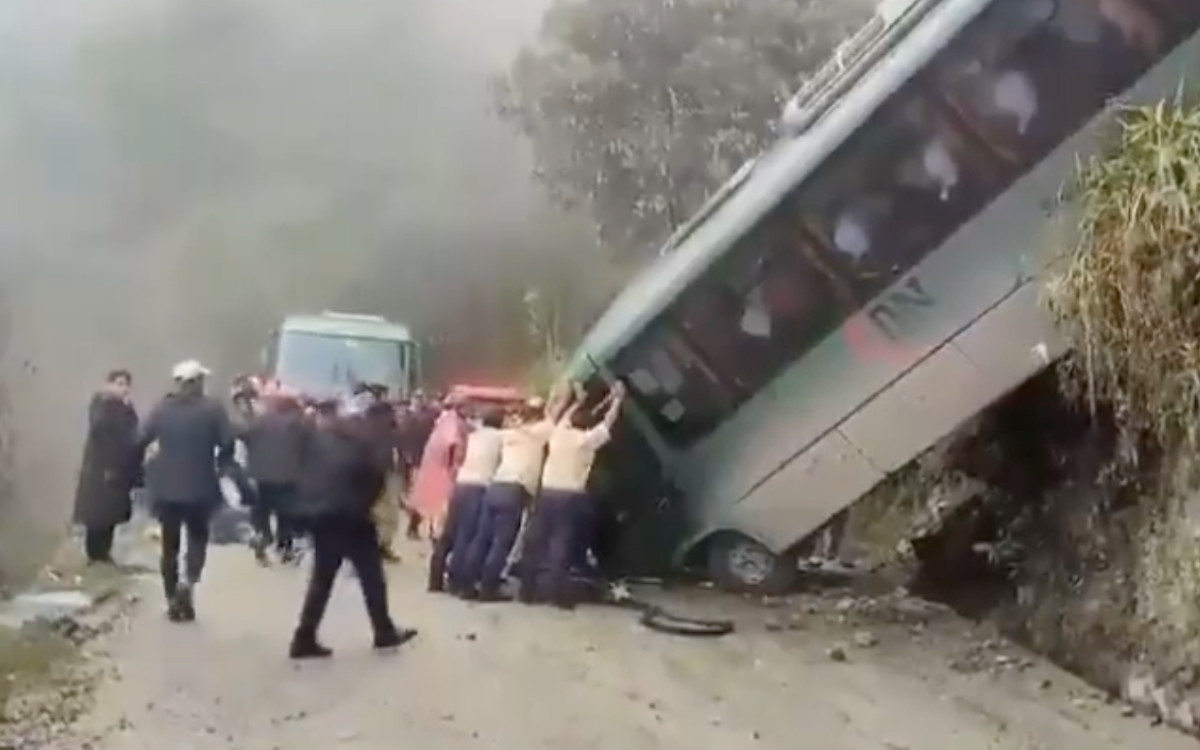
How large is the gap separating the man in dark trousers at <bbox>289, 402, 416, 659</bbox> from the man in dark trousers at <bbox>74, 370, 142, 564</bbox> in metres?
0.35

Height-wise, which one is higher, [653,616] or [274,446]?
[274,446]

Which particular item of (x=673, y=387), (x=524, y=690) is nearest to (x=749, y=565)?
(x=673, y=387)

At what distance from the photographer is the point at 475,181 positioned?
13.4 feet

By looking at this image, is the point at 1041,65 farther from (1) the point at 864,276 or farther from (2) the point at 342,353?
(2) the point at 342,353

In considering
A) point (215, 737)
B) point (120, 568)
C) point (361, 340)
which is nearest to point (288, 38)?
point (361, 340)

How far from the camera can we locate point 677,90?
18.0 feet

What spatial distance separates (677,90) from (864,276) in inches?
32.0

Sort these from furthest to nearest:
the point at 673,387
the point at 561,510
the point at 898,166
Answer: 1. the point at 673,387
2. the point at 898,166
3. the point at 561,510

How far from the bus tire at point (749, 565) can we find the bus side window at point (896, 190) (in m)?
0.91

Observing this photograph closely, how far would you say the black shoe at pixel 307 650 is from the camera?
3471mm

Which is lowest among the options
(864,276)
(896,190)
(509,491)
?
(509,491)

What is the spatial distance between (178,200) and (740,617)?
86.6 inches

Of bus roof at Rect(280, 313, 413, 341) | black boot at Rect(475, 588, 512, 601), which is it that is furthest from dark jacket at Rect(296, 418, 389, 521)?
black boot at Rect(475, 588, 512, 601)

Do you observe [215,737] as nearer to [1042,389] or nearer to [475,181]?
[475,181]
